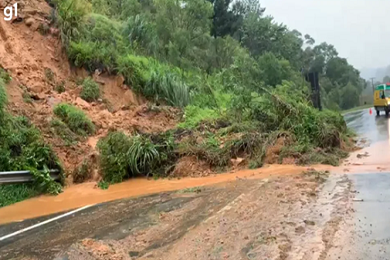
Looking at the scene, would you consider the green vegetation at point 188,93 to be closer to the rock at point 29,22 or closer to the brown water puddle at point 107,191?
the brown water puddle at point 107,191

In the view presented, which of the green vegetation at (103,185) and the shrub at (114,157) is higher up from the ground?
the shrub at (114,157)

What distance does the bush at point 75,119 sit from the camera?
47.6 ft

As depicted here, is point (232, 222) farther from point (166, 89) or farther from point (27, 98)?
point (166, 89)

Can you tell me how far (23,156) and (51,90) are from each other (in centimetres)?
521

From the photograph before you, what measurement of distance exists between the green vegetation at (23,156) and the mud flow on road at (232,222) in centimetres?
54

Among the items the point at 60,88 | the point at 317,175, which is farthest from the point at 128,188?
the point at 60,88

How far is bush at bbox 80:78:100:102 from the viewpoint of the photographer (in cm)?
1704

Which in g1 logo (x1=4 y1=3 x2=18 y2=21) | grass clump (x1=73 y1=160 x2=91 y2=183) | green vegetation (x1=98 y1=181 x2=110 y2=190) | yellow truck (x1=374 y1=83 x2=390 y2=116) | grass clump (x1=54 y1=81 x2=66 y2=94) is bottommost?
green vegetation (x1=98 y1=181 x2=110 y2=190)

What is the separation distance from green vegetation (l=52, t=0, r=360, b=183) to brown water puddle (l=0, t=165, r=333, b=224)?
0.61m

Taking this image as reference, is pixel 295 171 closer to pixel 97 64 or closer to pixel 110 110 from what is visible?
pixel 110 110

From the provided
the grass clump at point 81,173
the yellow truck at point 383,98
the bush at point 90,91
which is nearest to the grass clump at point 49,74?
the bush at point 90,91

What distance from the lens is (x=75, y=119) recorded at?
48.0ft

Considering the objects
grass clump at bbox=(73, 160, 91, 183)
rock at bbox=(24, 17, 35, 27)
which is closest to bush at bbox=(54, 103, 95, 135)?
grass clump at bbox=(73, 160, 91, 183)

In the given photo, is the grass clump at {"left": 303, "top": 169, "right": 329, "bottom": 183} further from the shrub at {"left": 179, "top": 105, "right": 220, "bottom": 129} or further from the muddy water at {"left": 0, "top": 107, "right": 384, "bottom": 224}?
the shrub at {"left": 179, "top": 105, "right": 220, "bottom": 129}
